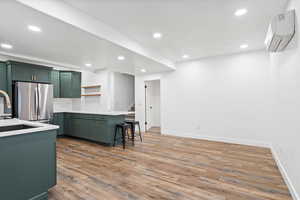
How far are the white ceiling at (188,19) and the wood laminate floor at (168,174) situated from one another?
259 centimetres

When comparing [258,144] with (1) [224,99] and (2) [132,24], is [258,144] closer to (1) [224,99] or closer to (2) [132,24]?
(1) [224,99]

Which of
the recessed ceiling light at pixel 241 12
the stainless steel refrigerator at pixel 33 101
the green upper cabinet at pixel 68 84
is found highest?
the recessed ceiling light at pixel 241 12

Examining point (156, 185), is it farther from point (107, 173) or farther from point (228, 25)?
point (228, 25)

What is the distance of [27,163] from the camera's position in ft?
5.36

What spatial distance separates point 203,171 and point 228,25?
2.67 meters

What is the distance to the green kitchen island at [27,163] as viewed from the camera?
149 cm

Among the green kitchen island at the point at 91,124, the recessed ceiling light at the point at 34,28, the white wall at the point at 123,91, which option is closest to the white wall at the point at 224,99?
the green kitchen island at the point at 91,124

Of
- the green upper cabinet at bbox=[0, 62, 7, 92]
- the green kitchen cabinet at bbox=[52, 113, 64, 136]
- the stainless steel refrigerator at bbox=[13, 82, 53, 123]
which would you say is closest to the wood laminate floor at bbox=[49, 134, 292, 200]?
the stainless steel refrigerator at bbox=[13, 82, 53, 123]

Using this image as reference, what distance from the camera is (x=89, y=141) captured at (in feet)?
14.9

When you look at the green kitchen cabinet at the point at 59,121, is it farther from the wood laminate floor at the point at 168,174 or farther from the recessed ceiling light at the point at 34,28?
the recessed ceiling light at the point at 34,28

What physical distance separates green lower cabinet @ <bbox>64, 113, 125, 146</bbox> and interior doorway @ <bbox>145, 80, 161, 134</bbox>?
204 cm

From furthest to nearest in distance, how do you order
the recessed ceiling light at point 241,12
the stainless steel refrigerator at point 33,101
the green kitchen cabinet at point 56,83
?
the green kitchen cabinet at point 56,83 < the stainless steel refrigerator at point 33,101 < the recessed ceiling light at point 241,12

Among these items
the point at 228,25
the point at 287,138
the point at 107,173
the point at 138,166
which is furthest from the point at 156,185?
the point at 228,25

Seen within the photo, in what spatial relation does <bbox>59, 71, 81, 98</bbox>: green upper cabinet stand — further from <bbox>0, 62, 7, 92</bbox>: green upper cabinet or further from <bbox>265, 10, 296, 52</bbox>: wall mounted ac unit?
<bbox>265, 10, 296, 52</bbox>: wall mounted ac unit
